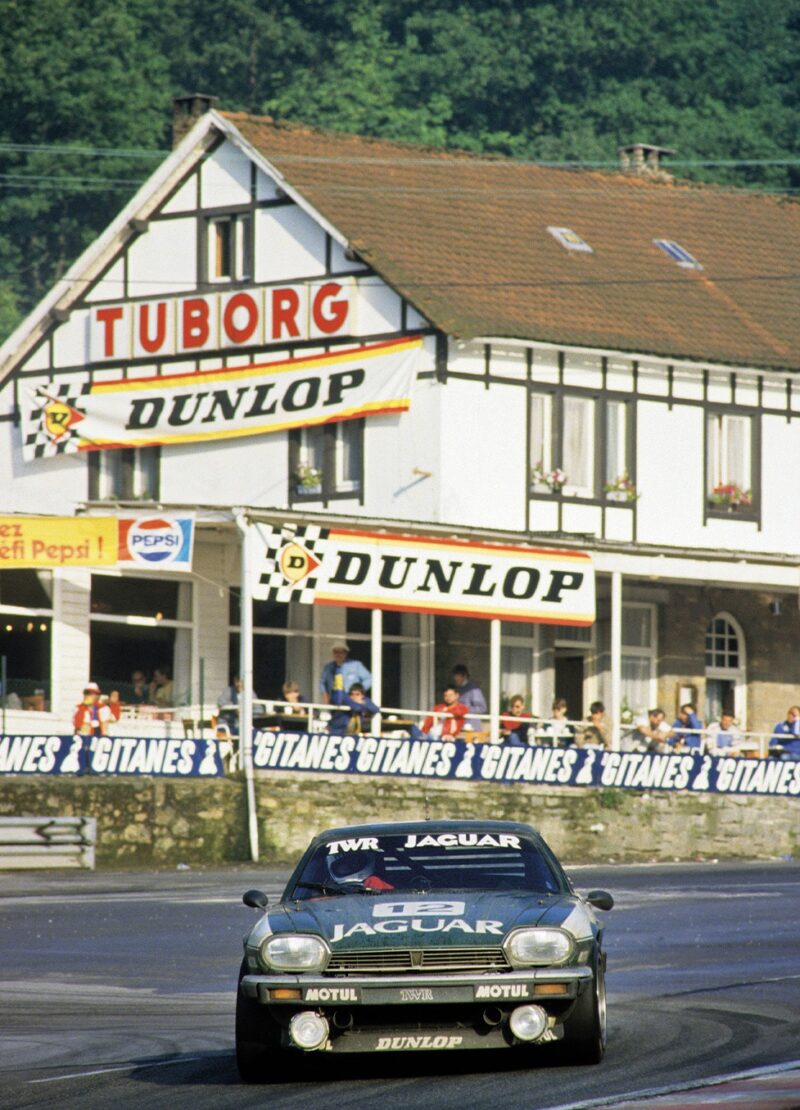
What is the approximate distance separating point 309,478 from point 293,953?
27688 millimetres

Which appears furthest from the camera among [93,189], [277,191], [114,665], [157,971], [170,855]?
[93,189]

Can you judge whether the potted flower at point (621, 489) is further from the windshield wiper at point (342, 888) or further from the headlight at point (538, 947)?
the headlight at point (538, 947)

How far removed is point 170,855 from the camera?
31.8 metres

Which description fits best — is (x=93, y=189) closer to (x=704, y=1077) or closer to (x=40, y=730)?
(x=40, y=730)

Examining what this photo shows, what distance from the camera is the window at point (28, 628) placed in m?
35.1

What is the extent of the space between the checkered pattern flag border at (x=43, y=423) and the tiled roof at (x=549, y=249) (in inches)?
209

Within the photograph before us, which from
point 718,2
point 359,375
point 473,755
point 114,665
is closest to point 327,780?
point 473,755

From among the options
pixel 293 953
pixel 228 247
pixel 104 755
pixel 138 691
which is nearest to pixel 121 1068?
pixel 293 953

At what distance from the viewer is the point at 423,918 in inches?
487

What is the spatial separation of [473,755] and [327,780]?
230cm

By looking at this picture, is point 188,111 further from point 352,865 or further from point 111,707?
point 352,865

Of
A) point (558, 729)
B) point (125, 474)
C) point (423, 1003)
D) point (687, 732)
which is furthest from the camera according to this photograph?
point (125, 474)

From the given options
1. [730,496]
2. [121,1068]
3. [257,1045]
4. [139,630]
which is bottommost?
[121,1068]

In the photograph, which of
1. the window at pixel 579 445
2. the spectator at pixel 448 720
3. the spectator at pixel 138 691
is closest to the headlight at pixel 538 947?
the spectator at pixel 448 720
